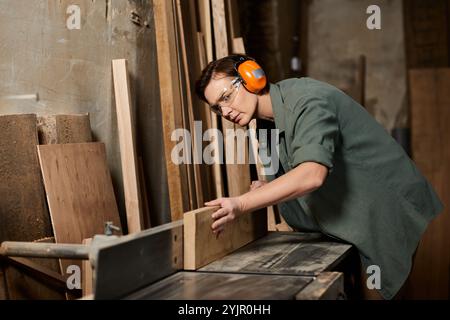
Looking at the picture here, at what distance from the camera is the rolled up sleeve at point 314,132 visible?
2125mm

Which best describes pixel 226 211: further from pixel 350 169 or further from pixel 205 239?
pixel 350 169

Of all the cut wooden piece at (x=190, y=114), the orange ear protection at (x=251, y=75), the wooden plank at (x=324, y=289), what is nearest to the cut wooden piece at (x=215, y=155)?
the cut wooden piece at (x=190, y=114)

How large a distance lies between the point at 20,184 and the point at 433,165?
3.46 metres

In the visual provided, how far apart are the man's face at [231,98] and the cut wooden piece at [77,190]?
0.81m

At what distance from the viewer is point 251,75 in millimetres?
2480

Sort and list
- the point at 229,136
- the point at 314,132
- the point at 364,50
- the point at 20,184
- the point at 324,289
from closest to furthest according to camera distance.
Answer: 1. the point at 324,289
2. the point at 314,132
3. the point at 20,184
4. the point at 229,136
5. the point at 364,50

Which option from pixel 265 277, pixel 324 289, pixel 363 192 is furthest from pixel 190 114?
pixel 324 289

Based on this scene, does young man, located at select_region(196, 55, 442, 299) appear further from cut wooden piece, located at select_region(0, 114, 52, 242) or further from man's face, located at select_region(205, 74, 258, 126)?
cut wooden piece, located at select_region(0, 114, 52, 242)

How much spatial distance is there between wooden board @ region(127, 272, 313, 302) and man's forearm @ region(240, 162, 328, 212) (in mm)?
297

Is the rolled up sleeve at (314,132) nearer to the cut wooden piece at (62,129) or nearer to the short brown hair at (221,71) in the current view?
the short brown hair at (221,71)

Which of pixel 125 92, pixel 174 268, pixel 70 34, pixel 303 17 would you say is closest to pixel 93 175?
pixel 125 92

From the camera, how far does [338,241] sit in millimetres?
2549

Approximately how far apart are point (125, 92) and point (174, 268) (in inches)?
56.3

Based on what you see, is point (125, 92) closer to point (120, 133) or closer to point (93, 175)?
point (120, 133)
